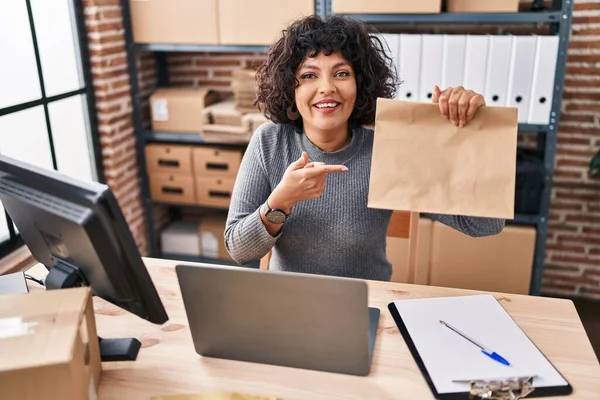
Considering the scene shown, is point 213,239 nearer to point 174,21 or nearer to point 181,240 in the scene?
point 181,240

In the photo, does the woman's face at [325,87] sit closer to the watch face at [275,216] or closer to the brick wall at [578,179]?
the watch face at [275,216]

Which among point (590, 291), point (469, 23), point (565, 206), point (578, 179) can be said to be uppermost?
point (469, 23)

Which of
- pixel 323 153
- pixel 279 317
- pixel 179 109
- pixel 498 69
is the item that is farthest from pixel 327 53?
pixel 179 109

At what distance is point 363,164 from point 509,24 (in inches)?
64.4

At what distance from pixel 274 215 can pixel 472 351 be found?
53 centimetres

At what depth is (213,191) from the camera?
3.02 m

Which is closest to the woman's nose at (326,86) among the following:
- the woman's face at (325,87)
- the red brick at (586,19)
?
the woman's face at (325,87)

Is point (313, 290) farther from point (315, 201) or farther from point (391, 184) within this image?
point (315, 201)

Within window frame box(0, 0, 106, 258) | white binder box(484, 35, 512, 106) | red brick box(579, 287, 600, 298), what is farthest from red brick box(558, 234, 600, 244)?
window frame box(0, 0, 106, 258)

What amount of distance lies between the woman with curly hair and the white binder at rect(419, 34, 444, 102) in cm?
91

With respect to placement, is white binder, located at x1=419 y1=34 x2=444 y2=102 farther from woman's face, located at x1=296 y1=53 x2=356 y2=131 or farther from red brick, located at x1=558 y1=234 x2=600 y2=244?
red brick, located at x1=558 y1=234 x2=600 y2=244

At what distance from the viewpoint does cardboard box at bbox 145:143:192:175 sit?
3.00m

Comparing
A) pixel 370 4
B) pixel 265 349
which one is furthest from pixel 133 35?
pixel 265 349

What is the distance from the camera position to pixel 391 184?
118cm
